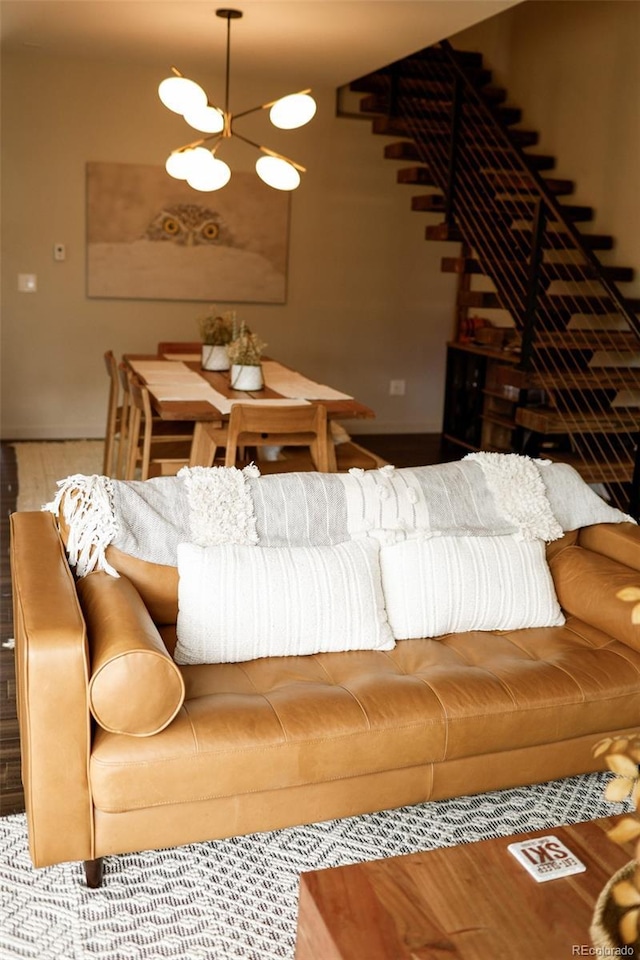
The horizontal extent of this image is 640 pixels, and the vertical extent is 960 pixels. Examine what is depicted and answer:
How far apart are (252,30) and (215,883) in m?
4.39

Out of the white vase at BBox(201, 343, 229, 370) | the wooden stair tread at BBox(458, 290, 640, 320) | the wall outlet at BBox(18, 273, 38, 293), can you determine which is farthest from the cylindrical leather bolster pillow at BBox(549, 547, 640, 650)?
the wall outlet at BBox(18, 273, 38, 293)

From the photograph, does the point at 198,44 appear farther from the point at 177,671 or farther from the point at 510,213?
the point at 177,671

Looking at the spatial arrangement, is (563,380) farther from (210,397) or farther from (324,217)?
(324,217)

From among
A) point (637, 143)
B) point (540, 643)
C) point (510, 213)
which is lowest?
point (540, 643)

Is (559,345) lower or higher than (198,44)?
lower

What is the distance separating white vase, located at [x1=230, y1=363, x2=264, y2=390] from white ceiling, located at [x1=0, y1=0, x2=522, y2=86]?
1.69 m

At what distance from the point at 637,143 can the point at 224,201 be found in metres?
2.78

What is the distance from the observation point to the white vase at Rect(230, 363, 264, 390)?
176 inches

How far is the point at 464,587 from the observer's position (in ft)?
8.84

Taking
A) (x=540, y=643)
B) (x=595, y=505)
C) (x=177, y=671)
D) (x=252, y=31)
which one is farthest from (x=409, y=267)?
(x=177, y=671)

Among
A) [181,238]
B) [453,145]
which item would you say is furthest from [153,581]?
[181,238]

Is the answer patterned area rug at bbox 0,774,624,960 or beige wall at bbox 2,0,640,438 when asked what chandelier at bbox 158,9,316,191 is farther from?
patterned area rug at bbox 0,774,624,960

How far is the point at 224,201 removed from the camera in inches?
269

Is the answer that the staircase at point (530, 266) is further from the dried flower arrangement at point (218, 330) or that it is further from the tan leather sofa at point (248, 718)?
the tan leather sofa at point (248, 718)
